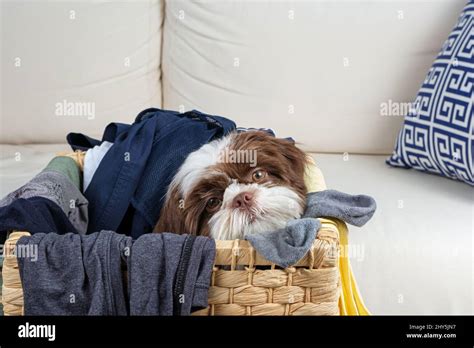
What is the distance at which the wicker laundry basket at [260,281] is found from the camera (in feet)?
3.63

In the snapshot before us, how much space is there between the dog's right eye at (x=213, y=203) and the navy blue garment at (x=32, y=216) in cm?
27

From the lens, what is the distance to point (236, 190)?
1258mm

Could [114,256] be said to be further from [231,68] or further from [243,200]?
[231,68]

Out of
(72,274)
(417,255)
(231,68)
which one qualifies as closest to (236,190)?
(72,274)

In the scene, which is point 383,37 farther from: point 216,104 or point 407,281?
point 407,281

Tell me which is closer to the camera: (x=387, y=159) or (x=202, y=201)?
(x=202, y=201)

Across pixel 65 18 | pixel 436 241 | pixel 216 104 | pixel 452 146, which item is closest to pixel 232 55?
pixel 216 104

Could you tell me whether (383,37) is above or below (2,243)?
above

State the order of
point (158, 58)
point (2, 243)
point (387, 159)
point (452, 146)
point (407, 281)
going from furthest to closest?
point (158, 58) → point (387, 159) → point (452, 146) → point (407, 281) → point (2, 243)

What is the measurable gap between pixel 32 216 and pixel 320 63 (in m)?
1.23

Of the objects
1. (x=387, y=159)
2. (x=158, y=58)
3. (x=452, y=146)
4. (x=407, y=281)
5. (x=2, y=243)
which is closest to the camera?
(x=2, y=243)

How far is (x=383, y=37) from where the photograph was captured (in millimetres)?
2160

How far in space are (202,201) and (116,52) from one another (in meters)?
1.11

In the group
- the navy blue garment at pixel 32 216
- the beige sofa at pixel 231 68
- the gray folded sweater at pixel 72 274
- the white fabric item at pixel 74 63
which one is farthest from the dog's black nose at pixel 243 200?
the white fabric item at pixel 74 63
